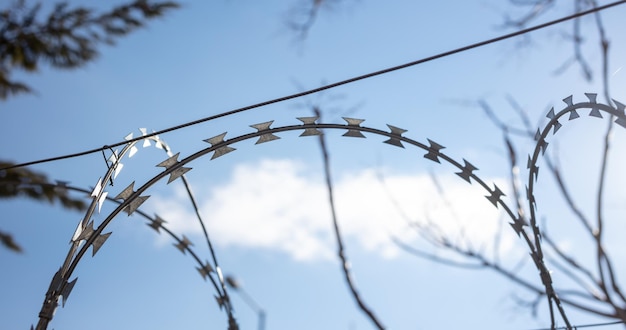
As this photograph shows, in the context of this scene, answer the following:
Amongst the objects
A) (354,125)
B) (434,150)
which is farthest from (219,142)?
(434,150)

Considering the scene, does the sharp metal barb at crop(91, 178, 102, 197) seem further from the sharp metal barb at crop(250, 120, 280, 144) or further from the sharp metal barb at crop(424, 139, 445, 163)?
the sharp metal barb at crop(424, 139, 445, 163)

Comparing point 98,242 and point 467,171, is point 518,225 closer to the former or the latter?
point 467,171

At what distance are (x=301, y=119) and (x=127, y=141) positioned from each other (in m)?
→ 0.89

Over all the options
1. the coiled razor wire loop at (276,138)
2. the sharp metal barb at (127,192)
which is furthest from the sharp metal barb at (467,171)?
the sharp metal barb at (127,192)

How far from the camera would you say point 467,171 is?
2.66 meters

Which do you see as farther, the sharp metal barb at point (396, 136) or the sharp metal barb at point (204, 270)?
the sharp metal barb at point (204, 270)

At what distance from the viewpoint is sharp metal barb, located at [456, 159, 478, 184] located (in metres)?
2.65

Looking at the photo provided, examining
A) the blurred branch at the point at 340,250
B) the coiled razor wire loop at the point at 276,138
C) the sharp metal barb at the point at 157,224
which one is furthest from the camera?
the blurred branch at the point at 340,250

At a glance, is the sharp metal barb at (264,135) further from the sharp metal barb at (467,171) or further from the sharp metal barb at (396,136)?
the sharp metal barb at (467,171)

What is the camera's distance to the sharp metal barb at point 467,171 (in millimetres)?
2654

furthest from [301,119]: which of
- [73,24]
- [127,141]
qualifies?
[73,24]

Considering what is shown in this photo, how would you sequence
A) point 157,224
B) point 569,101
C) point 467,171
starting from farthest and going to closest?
point 157,224, point 467,171, point 569,101

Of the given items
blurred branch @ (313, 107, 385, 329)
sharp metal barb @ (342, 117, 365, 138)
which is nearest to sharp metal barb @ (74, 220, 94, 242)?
sharp metal barb @ (342, 117, 365, 138)

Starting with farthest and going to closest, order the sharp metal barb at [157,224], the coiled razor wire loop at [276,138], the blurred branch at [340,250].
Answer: the blurred branch at [340,250], the sharp metal barb at [157,224], the coiled razor wire loop at [276,138]
